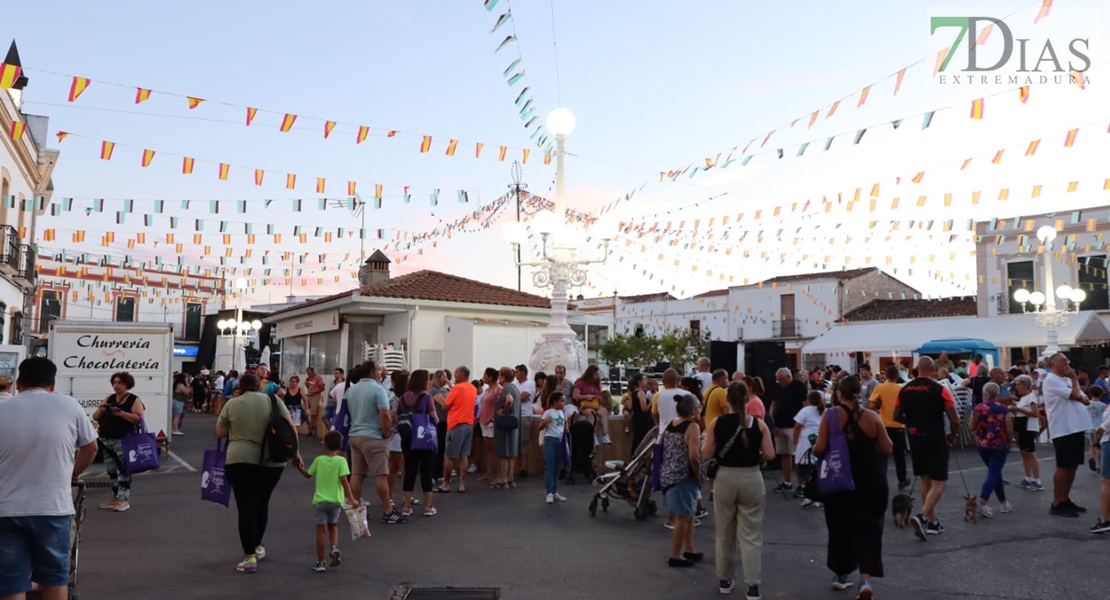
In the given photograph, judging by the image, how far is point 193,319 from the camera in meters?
51.1

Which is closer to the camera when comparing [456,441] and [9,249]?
[456,441]

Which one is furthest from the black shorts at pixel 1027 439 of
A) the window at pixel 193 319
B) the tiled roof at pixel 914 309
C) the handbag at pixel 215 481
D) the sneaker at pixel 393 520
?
the window at pixel 193 319

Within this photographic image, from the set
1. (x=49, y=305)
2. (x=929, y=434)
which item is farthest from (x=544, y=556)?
(x=49, y=305)

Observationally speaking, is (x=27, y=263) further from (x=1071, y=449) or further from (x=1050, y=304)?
(x=1050, y=304)

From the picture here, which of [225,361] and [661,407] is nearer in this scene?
[661,407]

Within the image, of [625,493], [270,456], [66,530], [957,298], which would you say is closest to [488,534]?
[625,493]

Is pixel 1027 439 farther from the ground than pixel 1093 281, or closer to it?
closer to it

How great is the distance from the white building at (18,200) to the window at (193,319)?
1009 inches

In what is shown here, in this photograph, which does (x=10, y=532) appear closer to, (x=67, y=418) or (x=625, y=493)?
(x=67, y=418)

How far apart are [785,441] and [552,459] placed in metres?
3.01

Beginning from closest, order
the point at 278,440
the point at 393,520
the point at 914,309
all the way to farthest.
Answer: the point at 278,440 < the point at 393,520 < the point at 914,309

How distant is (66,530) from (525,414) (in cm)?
816

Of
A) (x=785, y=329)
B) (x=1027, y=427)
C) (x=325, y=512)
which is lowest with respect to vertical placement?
(x=325, y=512)

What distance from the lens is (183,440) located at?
58.5 feet
